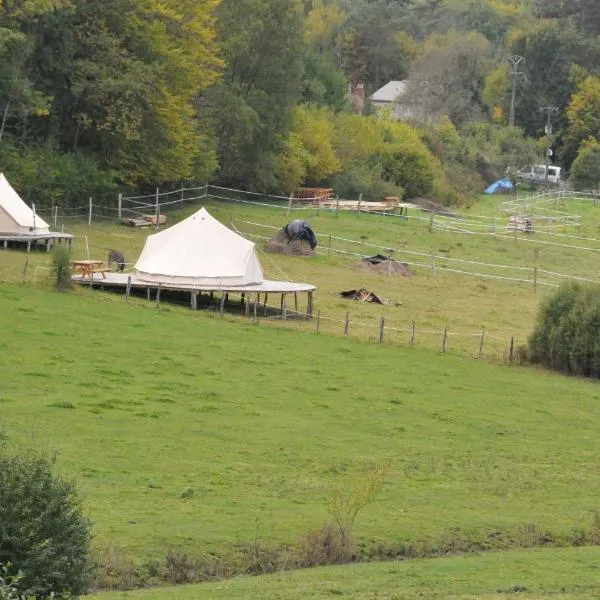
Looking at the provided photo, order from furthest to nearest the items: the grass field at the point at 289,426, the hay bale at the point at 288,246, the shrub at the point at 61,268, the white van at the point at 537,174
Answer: the white van at the point at 537,174, the hay bale at the point at 288,246, the shrub at the point at 61,268, the grass field at the point at 289,426

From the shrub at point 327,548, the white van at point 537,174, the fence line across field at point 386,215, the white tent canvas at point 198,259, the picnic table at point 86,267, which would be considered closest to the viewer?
the shrub at point 327,548

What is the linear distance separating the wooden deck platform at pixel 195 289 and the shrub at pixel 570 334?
24.6 ft

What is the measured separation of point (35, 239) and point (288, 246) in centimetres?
1363

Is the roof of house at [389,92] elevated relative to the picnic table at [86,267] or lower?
elevated

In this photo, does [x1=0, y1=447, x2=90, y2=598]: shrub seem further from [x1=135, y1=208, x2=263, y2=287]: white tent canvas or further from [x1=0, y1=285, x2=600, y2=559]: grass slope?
[x1=135, y1=208, x2=263, y2=287]: white tent canvas

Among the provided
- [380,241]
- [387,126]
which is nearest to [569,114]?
[387,126]

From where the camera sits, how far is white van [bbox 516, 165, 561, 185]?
118938mm

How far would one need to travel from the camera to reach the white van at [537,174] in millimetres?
118938

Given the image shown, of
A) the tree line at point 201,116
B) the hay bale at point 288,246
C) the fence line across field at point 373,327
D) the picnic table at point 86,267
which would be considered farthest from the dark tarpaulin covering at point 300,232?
the picnic table at point 86,267

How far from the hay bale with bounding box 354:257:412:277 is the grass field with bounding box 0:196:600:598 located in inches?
320

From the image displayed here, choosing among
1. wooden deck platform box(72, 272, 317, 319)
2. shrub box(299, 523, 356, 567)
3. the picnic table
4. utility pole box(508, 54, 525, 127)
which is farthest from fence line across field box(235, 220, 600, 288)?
utility pole box(508, 54, 525, 127)

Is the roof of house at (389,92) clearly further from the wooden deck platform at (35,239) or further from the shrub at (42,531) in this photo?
the shrub at (42,531)

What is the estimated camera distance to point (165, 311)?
1791 inches

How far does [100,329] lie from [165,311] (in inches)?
197
